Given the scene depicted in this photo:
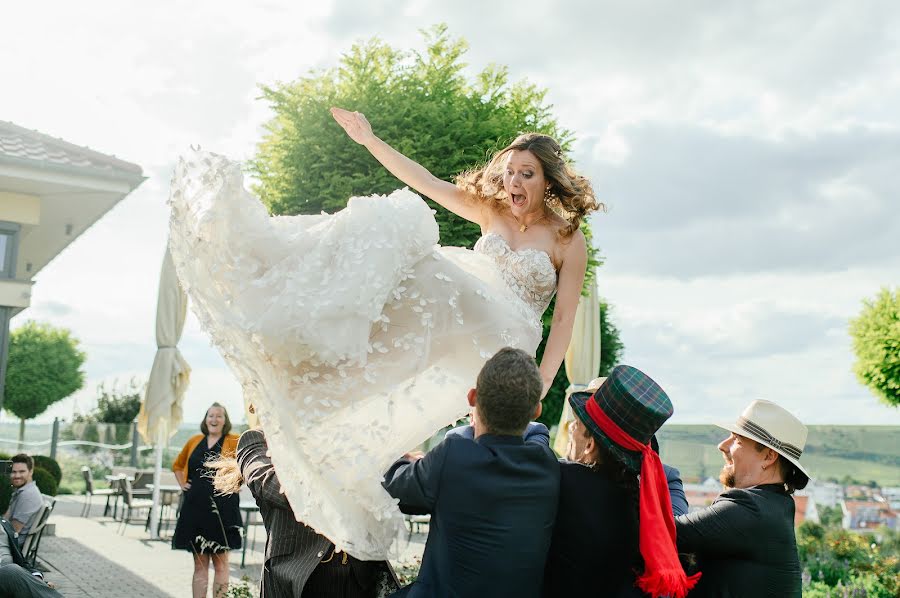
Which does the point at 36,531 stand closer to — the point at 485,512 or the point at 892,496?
the point at 485,512

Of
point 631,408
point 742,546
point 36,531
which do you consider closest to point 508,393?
point 631,408

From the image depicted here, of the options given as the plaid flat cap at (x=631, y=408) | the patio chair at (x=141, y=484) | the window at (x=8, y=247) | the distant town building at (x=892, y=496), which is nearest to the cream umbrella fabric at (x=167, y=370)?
the window at (x=8, y=247)

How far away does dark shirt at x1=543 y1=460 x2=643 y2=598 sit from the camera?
253 cm

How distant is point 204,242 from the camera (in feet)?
9.03

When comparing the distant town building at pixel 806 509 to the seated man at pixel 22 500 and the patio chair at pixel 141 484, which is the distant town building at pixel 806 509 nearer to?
the seated man at pixel 22 500

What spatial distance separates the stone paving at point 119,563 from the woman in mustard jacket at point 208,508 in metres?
0.66

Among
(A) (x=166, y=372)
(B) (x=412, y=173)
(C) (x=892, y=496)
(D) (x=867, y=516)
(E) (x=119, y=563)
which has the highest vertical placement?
(B) (x=412, y=173)

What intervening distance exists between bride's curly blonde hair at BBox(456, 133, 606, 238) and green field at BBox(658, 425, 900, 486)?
34.8ft

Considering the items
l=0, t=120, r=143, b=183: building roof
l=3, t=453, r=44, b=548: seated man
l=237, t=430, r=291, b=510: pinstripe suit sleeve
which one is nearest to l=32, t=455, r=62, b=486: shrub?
l=0, t=120, r=143, b=183: building roof

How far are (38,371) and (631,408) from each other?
4530 cm

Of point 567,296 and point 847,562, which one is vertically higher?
point 567,296

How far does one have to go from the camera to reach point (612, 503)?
8.33ft

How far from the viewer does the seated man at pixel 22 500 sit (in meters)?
8.20

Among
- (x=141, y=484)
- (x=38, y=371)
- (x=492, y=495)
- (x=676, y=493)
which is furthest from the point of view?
(x=38, y=371)
